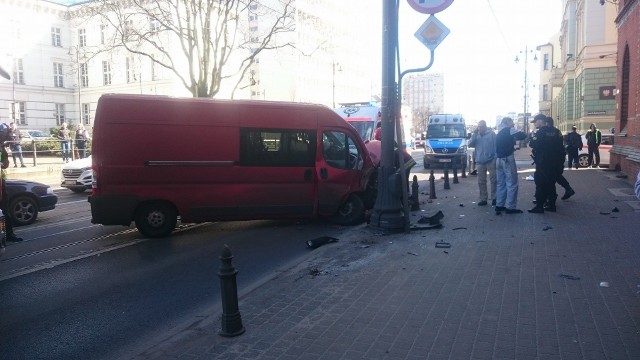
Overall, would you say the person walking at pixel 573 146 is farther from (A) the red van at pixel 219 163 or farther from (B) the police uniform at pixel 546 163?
(A) the red van at pixel 219 163

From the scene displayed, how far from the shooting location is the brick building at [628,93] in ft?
51.4

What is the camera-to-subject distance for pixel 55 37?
53.0 m

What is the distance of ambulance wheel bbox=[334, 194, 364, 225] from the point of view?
10.4 metres

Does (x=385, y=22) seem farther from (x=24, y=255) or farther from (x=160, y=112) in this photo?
(x=24, y=255)

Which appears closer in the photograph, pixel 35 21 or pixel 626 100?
pixel 626 100

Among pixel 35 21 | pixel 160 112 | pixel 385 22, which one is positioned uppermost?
pixel 35 21

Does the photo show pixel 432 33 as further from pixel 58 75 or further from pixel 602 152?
pixel 58 75

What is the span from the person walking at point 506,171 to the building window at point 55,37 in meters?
53.8

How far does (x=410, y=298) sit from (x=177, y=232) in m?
5.92

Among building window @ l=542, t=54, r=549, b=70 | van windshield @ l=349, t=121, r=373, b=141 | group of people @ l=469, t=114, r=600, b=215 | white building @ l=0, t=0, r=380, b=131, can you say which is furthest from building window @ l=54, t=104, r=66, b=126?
building window @ l=542, t=54, r=549, b=70

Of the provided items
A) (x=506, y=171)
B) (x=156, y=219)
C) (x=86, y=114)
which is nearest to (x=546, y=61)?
(x=86, y=114)

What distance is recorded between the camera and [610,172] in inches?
775

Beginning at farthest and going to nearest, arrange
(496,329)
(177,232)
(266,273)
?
(177,232) → (266,273) → (496,329)

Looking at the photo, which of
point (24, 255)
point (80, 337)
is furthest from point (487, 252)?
point (24, 255)
